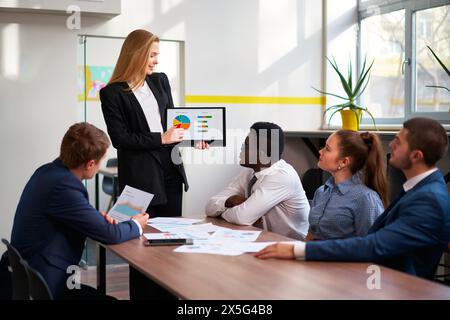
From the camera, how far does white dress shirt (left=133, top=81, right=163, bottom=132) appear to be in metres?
3.68

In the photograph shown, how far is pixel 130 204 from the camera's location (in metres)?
3.14

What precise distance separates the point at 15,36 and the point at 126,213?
2575 millimetres

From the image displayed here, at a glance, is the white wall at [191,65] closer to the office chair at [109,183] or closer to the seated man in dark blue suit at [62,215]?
the office chair at [109,183]

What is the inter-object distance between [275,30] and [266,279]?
14.2ft

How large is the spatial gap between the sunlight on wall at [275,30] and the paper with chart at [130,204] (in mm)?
3168

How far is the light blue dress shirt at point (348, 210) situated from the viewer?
282 centimetres

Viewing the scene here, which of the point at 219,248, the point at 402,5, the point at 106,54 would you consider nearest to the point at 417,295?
the point at 219,248

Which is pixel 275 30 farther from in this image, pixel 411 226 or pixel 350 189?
pixel 411 226

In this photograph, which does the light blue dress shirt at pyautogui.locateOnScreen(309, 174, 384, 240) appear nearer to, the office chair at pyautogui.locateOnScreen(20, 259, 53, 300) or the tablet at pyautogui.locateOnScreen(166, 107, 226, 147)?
the tablet at pyautogui.locateOnScreen(166, 107, 226, 147)

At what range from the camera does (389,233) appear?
225cm

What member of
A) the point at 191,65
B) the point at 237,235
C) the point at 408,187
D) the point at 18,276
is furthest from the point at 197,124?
the point at 191,65

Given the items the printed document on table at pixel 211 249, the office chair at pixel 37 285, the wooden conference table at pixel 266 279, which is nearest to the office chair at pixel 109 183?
the printed document on table at pixel 211 249

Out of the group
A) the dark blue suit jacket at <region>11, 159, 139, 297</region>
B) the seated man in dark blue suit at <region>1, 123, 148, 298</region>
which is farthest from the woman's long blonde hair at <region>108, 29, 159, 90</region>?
the dark blue suit jacket at <region>11, 159, 139, 297</region>
